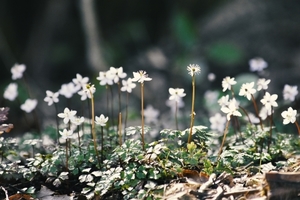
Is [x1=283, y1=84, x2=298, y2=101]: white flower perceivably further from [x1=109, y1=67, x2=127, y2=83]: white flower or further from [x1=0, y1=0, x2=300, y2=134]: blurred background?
[x1=0, y1=0, x2=300, y2=134]: blurred background

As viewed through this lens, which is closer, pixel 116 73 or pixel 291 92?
pixel 116 73

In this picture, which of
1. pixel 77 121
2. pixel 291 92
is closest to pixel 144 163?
pixel 77 121

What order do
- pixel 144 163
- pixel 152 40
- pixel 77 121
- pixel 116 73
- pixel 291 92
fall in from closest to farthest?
pixel 144 163 < pixel 77 121 < pixel 116 73 < pixel 291 92 < pixel 152 40

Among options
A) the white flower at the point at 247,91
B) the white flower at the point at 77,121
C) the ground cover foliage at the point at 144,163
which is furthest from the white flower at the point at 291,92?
the white flower at the point at 77,121

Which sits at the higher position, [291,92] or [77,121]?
[291,92]

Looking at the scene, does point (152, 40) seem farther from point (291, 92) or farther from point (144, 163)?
point (144, 163)

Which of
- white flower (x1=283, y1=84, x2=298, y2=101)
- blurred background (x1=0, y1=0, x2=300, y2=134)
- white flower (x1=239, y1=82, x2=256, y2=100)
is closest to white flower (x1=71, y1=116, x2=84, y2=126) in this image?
white flower (x1=239, y1=82, x2=256, y2=100)

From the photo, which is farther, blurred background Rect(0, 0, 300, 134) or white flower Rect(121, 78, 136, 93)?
blurred background Rect(0, 0, 300, 134)

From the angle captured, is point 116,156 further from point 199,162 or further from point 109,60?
point 109,60

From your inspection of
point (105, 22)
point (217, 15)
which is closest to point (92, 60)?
point (105, 22)
